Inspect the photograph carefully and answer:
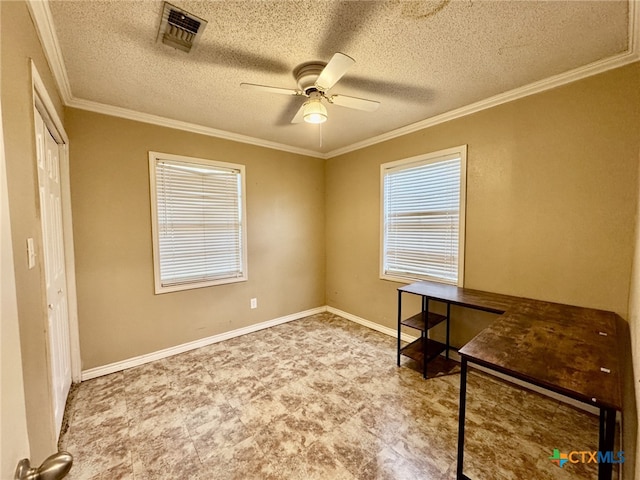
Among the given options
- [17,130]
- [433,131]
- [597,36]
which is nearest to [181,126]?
[17,130]

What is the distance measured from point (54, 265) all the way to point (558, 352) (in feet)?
10.4

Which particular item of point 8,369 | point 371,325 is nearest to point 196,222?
point 371,325

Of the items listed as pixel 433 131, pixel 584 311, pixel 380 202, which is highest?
pixel 433 131

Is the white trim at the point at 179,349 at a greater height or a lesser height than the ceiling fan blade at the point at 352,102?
lesser

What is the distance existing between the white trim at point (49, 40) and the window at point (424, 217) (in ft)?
9.73

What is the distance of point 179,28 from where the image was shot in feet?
5.00

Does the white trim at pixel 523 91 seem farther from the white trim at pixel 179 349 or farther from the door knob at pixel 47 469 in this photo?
the door knob at pixel 47 469

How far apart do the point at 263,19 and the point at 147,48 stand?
0.82 m

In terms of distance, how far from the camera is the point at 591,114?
194 cm

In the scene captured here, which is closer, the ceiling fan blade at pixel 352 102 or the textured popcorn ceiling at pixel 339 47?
the textured popcorn ceiling at pixel 339 47

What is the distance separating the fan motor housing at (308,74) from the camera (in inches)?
72.6

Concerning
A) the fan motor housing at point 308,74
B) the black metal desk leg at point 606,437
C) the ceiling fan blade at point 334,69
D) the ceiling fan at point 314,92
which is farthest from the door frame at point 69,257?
the black metal desk leg at point 606,437

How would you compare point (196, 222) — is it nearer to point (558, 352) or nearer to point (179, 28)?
point (179, 28)

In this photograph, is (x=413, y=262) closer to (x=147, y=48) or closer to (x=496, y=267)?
(x=496, y=267)
